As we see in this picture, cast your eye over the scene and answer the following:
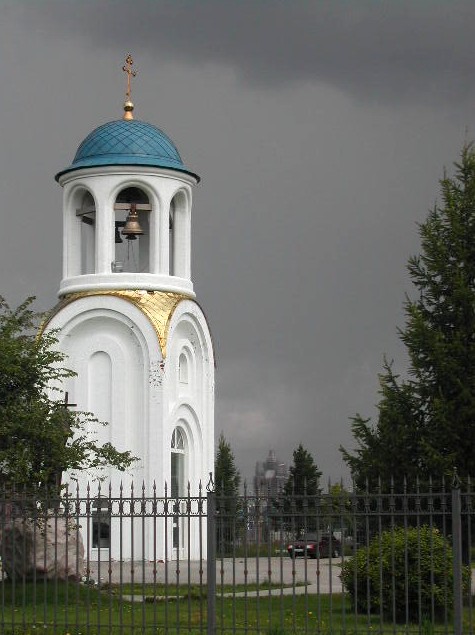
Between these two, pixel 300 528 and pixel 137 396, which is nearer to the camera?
pixel 300 528

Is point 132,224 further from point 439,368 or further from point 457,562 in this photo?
point 457,562

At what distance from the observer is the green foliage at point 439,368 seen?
2583 centimetres

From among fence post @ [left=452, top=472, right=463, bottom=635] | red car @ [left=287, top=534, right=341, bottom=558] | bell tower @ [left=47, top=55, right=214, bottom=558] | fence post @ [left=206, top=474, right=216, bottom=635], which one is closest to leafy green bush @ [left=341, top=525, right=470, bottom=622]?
red car @ [left=287, top=534, right=341, bottom=558]

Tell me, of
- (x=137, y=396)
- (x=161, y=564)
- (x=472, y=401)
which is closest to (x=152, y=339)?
(x=137, y=396)

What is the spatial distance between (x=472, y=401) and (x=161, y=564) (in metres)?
11.0

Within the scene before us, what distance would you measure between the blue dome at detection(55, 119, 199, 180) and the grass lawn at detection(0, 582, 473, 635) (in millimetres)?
14281

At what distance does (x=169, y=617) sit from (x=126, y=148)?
1834cm

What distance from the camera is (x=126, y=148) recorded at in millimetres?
36531

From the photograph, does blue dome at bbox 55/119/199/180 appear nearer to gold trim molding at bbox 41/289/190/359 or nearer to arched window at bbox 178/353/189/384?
gold trim molding at bbox 41/289/190/359

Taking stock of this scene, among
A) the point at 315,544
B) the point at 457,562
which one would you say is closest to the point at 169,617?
the point at 315,544

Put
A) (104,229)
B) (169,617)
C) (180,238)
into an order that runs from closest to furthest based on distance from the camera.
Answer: (169,617) < (104,229) < (180,238)

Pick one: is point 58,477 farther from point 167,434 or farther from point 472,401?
point 167,434

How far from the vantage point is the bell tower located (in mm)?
36219

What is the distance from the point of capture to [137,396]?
3650 cm
